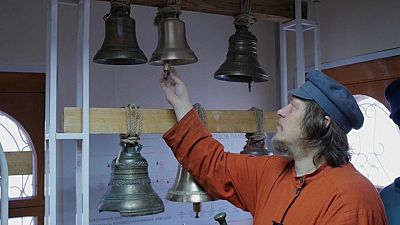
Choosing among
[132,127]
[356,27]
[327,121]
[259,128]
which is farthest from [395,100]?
[356,27]

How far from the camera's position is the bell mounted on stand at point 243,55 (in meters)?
1.69

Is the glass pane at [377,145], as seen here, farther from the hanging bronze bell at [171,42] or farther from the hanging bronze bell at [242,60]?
the hanging bronze bell at [171,42]

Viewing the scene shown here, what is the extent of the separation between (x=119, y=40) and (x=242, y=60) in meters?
0.46

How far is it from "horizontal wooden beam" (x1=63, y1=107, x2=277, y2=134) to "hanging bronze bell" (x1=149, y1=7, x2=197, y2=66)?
0.17 meters

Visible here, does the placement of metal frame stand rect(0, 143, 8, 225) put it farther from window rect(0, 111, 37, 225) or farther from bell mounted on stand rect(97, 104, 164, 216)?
window rect(0, 111, 37, 225)

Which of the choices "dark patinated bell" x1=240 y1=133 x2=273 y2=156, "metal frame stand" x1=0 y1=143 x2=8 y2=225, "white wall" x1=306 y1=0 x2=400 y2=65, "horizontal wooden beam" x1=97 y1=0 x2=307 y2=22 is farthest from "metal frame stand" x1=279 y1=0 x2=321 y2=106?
"metal frame stand" x1=0 y1=143 x2=8 y2=225

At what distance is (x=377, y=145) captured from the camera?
242 cm

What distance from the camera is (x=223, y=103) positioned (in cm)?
294

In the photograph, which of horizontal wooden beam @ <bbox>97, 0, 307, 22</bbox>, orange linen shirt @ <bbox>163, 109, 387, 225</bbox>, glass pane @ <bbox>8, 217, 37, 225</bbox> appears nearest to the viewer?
orange linen shirt @ <bbox>163, 109, 387, 225</bbox>

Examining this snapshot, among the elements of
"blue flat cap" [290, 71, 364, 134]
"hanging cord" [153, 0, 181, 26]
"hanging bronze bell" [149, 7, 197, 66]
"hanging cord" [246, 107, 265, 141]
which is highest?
"hanging cord" [153, 0, 181, 26]

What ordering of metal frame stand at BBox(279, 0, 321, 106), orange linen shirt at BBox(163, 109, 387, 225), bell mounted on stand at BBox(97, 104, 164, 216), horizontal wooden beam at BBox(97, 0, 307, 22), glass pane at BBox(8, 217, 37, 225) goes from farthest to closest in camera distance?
glass pane at BBox(8, 217, 37, 225) → metal frame stand at BBox(279, 0, 321, 106) → horizontal wooden beam at BBox(97, 0, 307, 22) → bell mounted on stand at BBox(97, 104, 164, 216) → orange linen shirt at BBox(163, 109, 387, 225)

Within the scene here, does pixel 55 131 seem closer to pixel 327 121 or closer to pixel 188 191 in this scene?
pixel 188 191

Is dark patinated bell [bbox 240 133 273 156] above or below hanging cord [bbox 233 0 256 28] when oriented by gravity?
below

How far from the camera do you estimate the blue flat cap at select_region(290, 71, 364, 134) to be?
4.28ft
